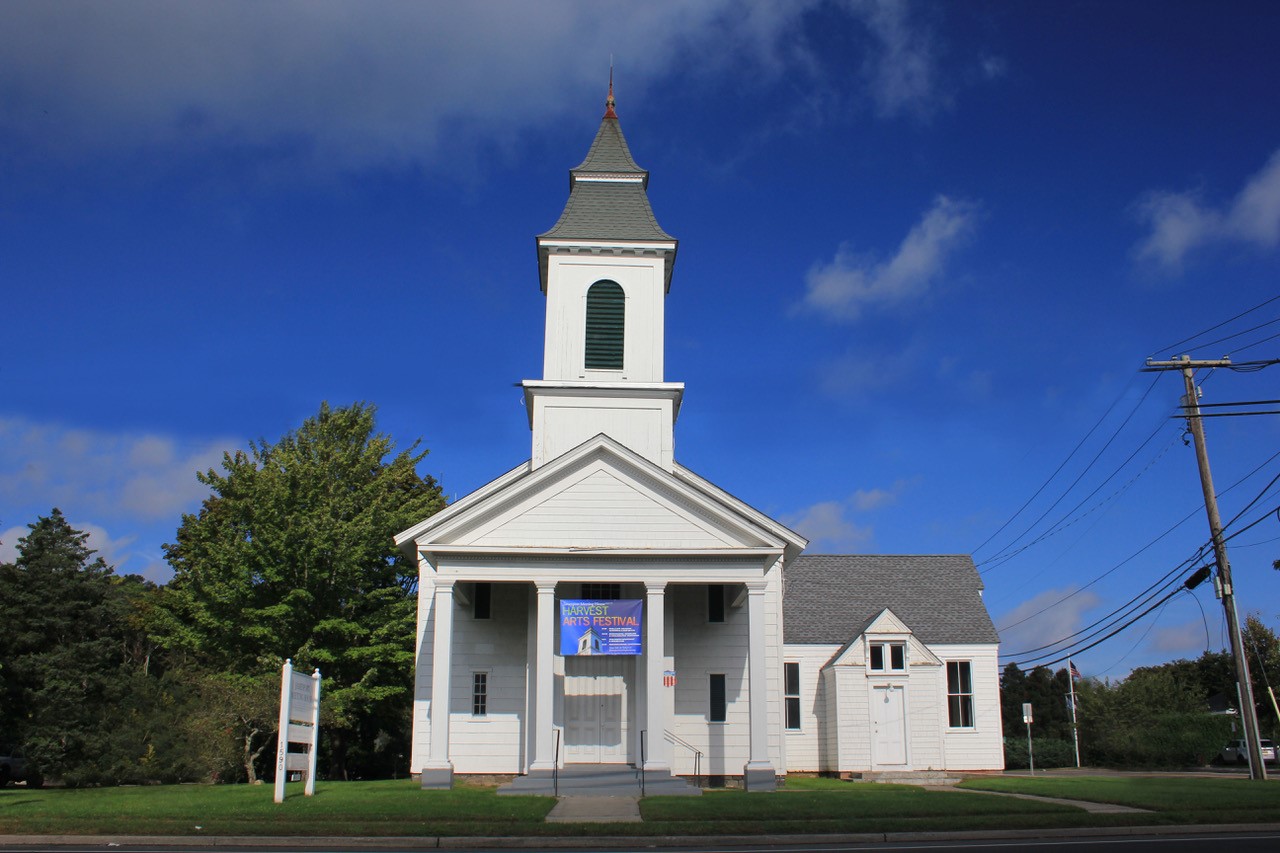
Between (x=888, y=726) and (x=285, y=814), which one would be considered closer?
(x=285, y=814)

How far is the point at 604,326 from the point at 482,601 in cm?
904

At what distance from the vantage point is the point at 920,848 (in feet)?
47.5

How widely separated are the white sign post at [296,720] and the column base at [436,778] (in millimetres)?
2521

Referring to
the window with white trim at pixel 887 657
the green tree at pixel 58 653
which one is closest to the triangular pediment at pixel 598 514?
the window with white trim at pixel 887 657

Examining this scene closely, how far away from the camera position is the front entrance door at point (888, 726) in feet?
115

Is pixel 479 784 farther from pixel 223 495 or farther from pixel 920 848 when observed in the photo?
pixel 223 495

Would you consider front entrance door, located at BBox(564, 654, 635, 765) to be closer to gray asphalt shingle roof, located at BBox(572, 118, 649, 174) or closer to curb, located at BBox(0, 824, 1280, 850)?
curb, located at BBox(0, 824, 1280, 850)

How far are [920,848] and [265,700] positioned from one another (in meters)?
24.6

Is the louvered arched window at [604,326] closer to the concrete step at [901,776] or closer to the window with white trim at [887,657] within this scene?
the window with white trim at [887,657]

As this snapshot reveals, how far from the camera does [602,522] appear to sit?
1062 inches

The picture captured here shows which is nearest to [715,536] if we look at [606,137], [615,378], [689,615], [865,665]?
[689,615]

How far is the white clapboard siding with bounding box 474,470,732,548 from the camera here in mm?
26562

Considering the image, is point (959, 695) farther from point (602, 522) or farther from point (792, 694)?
point (602, 522)

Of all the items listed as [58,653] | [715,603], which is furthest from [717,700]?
[58,653]
